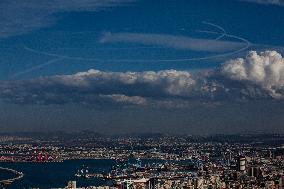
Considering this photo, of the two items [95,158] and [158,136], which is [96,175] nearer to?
[95,158]

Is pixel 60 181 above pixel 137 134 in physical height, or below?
below

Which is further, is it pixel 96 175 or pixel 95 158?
pixel 95 158

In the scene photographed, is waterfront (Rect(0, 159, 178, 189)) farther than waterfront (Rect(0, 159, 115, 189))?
No

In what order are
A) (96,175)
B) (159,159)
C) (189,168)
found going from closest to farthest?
(96,175)
(189,168)
(159,159)

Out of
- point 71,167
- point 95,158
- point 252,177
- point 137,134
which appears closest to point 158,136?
point 137,134

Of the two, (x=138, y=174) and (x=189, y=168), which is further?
(x=189, y=168)

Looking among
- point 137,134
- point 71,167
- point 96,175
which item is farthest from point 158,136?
point 96,175

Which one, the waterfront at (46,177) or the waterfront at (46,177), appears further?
the waterfront at (46,177)

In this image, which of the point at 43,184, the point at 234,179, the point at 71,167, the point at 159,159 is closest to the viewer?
the point at 234,179

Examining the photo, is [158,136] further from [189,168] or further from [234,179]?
[234,179]
